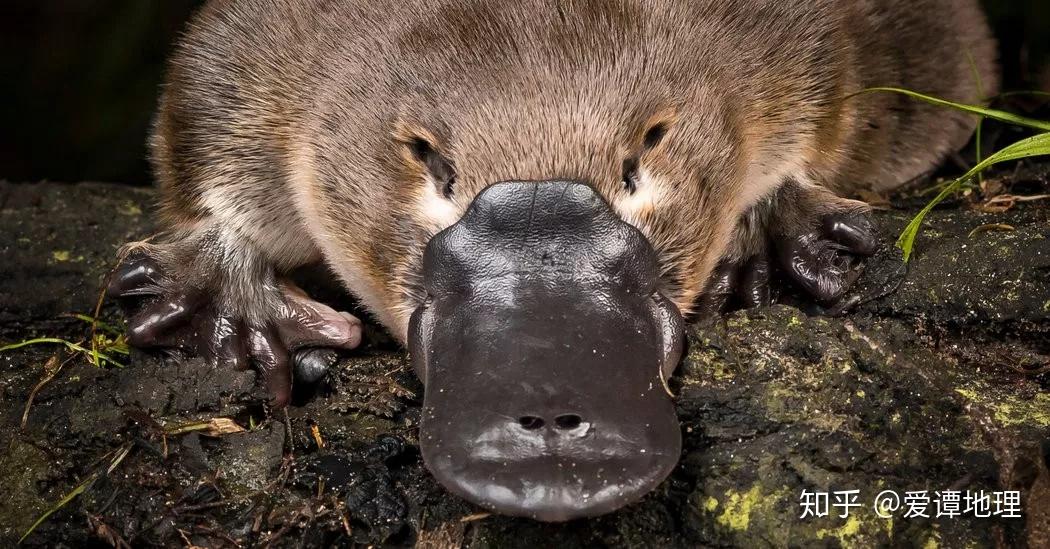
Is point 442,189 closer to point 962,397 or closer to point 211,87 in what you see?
point 211,87

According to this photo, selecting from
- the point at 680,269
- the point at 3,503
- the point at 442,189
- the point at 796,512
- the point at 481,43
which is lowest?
the point at 3,503

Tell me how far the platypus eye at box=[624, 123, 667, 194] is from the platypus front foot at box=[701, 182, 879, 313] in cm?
54

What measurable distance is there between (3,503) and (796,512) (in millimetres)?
1513

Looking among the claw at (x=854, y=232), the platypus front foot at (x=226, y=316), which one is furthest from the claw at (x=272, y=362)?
the claw at (x=854, y=232)

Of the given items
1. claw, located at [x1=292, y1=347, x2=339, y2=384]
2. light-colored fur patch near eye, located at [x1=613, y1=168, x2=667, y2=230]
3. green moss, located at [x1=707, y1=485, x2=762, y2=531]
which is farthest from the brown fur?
green moss, located at [x1=707, y1=485, x2=762, y2=531]

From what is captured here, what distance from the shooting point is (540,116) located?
216 cm

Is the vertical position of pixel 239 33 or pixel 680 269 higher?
→ pixel 239 33

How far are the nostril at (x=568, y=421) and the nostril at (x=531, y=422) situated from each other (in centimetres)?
2

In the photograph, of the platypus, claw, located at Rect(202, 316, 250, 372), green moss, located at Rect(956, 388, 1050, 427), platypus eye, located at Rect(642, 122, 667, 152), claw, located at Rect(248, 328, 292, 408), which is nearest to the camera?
the platypus

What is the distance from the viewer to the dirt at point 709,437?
203cm

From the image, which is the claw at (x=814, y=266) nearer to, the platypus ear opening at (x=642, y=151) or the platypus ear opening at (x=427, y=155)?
the platypus ear opening at (x=642, y=151)

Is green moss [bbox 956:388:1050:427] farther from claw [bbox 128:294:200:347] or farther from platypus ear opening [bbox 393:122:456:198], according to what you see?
claw [bbox 128:294:200:347]

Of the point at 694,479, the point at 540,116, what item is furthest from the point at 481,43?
the point at 694,479

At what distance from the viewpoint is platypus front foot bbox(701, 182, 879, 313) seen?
104 inches
